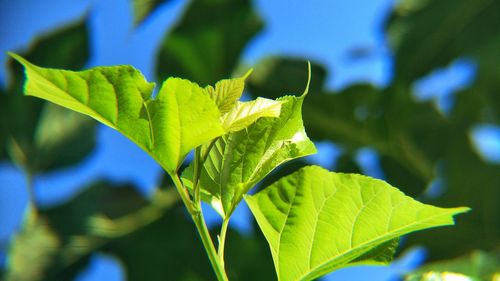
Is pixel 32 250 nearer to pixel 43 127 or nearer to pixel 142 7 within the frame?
pixel 43 127

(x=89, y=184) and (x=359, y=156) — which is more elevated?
(x=359, y=156)

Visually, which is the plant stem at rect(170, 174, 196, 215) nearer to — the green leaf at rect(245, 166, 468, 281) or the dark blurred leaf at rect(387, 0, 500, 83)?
the green leaf at rect(245, 166, 468, 281)

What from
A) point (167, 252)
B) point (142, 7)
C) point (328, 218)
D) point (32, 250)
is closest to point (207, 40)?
point (142, 7)

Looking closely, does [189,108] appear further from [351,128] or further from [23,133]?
[23,133]

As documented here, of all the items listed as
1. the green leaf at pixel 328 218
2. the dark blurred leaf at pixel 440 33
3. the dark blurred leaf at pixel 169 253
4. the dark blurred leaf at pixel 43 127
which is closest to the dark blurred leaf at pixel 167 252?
the dark blurred leaf at pixel 169 253

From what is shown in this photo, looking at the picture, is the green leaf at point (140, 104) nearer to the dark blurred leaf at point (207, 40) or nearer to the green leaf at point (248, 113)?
the green leaf at point (248, 113)

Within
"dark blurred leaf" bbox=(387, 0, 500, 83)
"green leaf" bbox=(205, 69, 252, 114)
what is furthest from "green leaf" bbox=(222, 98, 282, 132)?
"dark blurred leaf" bbox=(387, 0, 500, 83)

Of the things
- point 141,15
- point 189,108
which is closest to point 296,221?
point 189,108
